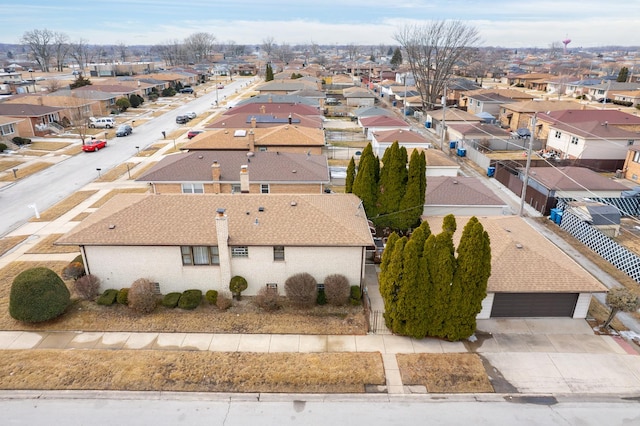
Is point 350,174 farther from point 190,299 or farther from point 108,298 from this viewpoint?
point 108,298

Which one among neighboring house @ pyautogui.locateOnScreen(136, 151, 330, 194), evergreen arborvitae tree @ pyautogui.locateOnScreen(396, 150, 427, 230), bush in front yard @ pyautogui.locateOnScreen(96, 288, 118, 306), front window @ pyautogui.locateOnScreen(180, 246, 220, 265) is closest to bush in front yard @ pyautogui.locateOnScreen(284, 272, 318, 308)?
front window @ pyautogui.locateOnScreen(180, 246, 220, 265)

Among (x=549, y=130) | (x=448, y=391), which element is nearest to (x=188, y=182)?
(x=448, y=391)

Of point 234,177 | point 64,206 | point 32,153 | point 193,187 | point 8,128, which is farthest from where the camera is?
point 8,128

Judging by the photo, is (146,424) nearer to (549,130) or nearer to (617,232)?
(617,232)

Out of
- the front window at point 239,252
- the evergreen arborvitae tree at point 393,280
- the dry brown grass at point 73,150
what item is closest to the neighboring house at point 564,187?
the evergreen arborvitae tree at point 393,280

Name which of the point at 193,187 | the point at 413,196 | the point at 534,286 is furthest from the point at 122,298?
the point at 534,286

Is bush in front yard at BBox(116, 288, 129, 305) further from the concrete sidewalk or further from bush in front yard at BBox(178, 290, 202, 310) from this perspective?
bush in front yard at BBox(178, 290, 202, 310)
